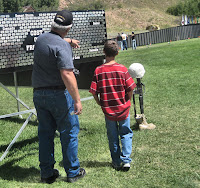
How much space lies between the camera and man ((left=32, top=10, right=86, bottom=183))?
354 cm

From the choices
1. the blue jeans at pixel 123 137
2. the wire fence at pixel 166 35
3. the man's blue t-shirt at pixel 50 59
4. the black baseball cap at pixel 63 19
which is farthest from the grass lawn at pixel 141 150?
the wire fence at pixel 166 35

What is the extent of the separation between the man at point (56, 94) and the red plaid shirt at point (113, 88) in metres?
0.50

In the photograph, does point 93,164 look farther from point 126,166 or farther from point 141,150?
point 141,150

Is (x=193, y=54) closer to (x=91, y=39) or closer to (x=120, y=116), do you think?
(x=91, y=39)

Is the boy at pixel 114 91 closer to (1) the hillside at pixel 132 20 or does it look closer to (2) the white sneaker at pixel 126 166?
(2) the white sneaker at pixel 126 166

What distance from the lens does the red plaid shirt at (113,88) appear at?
4.12m

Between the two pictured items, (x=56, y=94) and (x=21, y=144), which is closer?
(x=56, y=94)

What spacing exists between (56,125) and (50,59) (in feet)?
2.96

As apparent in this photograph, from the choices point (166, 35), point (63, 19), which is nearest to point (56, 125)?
point (63, 19)

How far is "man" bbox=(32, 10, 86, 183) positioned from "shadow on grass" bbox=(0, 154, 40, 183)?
38 centimetres

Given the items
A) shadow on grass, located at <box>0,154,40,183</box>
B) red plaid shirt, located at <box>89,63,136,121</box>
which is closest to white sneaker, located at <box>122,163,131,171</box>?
red plaid shirt, located at <box>89,63,136,121</box>

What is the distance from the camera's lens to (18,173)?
14.9 feet

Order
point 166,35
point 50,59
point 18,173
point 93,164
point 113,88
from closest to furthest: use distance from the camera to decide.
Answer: point 50,59 < point 113,88 < point 18,173 < point 93,164 < point 166,35

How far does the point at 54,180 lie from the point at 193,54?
45.4ft
